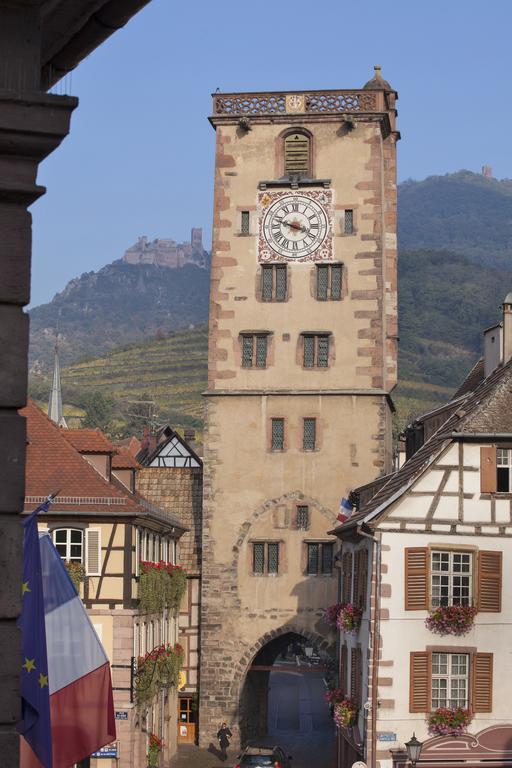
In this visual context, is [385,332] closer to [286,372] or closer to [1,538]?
[286,372]

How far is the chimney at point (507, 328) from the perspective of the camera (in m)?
39.5

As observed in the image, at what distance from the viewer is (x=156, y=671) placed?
1853 inches

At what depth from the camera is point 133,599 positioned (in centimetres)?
4334

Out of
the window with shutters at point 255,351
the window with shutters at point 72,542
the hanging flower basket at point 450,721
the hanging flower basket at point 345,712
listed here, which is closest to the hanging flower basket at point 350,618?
the hanging flower basket at point 345,712

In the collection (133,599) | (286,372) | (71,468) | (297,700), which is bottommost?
(297,700)

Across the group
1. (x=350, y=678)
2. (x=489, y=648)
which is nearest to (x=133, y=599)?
(x=350, y=678)

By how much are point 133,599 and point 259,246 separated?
16.1 m

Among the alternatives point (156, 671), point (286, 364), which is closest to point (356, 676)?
point (156, 671)

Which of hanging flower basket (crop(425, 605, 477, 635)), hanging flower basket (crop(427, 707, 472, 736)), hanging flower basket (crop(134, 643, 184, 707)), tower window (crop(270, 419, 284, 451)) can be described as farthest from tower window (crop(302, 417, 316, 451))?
hanging flower basket (crop(427, 707, 472, 736))

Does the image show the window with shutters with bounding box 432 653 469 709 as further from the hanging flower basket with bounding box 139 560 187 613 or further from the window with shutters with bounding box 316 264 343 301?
the window with shutters with bounding box 316 264 343 301

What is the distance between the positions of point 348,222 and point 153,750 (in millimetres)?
18349

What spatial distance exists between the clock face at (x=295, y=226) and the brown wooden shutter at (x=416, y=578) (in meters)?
21.8

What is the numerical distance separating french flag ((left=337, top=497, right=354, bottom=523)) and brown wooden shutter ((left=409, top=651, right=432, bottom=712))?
49.7 feet

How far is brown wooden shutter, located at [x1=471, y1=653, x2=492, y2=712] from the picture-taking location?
3422 centimetres
